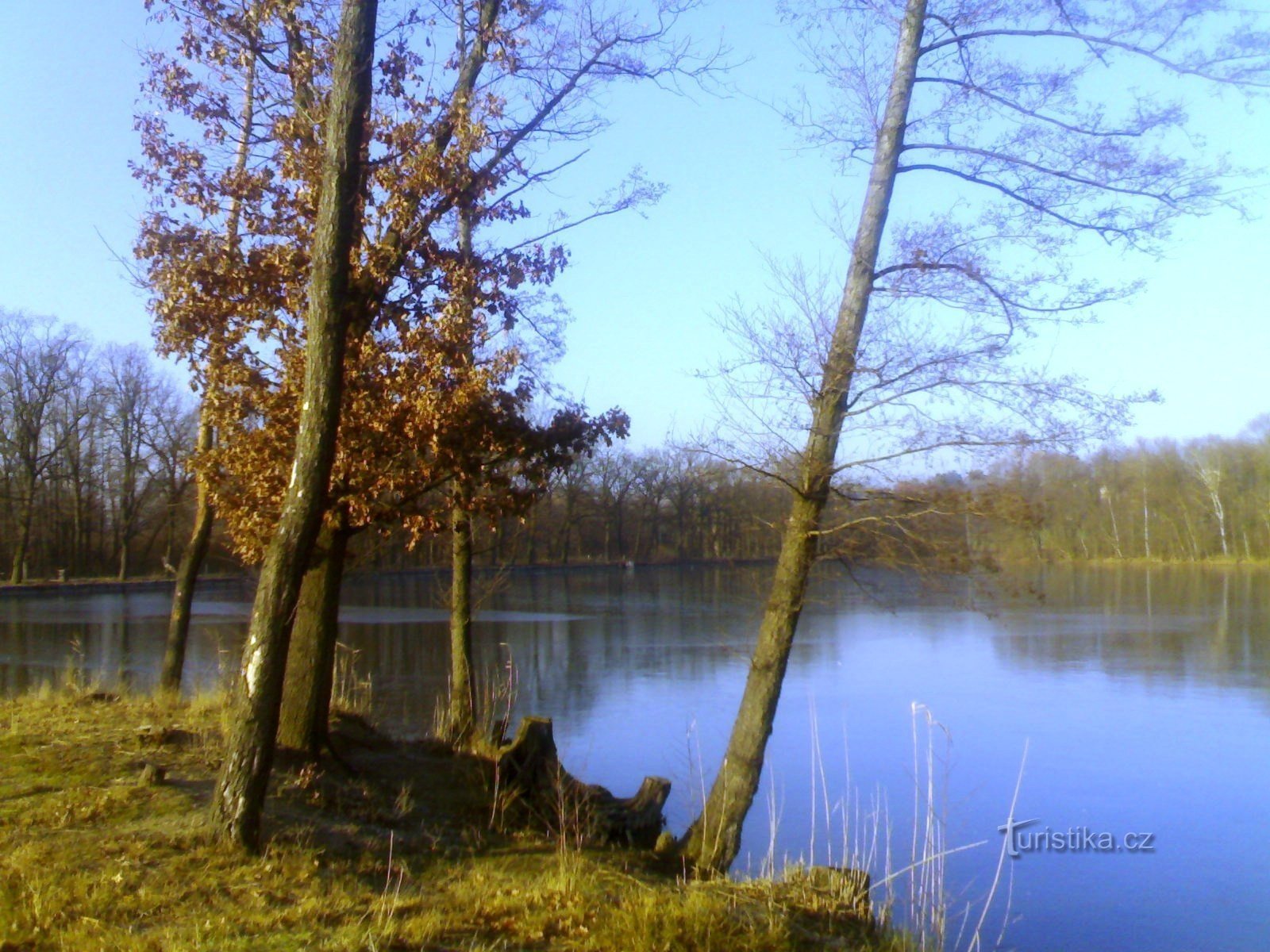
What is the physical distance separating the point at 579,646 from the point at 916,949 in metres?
16.6

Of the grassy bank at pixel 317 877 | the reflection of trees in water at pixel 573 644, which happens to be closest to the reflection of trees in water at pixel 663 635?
the reflection of trees in water at pixel 573 644

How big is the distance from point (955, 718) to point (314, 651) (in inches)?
370

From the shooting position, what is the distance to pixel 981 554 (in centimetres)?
838

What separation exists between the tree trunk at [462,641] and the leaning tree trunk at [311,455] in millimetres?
4870

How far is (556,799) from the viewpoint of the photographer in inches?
378

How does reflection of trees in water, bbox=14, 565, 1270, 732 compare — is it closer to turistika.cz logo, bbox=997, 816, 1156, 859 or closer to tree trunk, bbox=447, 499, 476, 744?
tree trunk, bbox=447, 499, 476, 744

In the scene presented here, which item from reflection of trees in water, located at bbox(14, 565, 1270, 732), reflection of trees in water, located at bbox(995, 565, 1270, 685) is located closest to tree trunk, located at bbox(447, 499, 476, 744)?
reflection of trees in water, located at bbox(14, 565, 1270, 732)

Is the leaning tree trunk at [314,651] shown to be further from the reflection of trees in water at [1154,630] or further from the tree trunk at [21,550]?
the tree trunk at [21,550]

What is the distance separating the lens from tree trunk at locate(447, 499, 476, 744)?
12.0 metres

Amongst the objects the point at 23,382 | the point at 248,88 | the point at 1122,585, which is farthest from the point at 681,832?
the point at 23,382

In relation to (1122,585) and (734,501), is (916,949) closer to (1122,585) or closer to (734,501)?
(734,501)

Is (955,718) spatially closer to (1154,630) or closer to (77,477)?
(1154,630)

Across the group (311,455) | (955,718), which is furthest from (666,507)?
(311,455)

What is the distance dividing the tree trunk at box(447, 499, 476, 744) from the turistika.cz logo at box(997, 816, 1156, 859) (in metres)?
5.57
